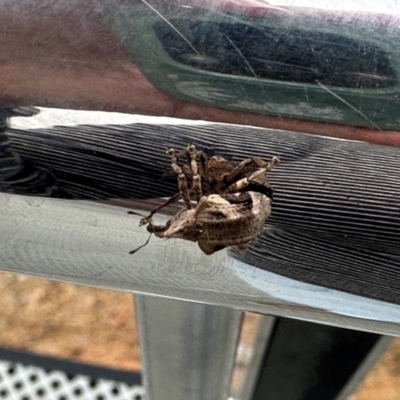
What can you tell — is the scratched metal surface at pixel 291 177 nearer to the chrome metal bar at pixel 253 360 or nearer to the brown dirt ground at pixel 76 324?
the chrome metal bar at pixel 253 360

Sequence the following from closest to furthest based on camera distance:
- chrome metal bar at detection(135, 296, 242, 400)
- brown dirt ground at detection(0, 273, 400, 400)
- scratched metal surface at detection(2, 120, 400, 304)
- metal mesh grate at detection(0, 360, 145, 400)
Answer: scratched metal surface at detection(2, 120, 400, 304) → chrome metal bar at detection(135, 296, 242, 400) → metal mesh grate at detection(0, 360, 145, 400) → brown dirt ground at detection(0, 273, 400, 400)

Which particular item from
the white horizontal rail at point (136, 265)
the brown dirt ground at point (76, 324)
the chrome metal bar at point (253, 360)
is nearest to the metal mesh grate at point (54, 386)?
the brown dirt ground at point (76, 324)

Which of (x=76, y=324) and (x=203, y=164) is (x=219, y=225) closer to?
(x=203, y=164)

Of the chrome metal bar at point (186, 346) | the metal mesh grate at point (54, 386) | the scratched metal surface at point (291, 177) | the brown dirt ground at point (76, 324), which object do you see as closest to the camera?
the scratched metal surface at point (291, 177)

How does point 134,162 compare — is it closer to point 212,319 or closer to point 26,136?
point 26,136

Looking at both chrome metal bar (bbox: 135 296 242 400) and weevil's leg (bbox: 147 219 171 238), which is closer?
weevil's leg (bbox: 147 219 171 238)

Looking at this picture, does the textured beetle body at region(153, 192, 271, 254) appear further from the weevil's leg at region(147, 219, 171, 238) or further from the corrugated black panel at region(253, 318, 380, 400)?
the corrugated black panel at region(253, 318, 380, 400)

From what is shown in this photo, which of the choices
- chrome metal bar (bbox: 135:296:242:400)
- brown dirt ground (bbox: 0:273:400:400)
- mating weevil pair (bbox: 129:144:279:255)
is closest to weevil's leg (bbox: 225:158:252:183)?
mating weevil pair (bbox: 129:144:279:255)
